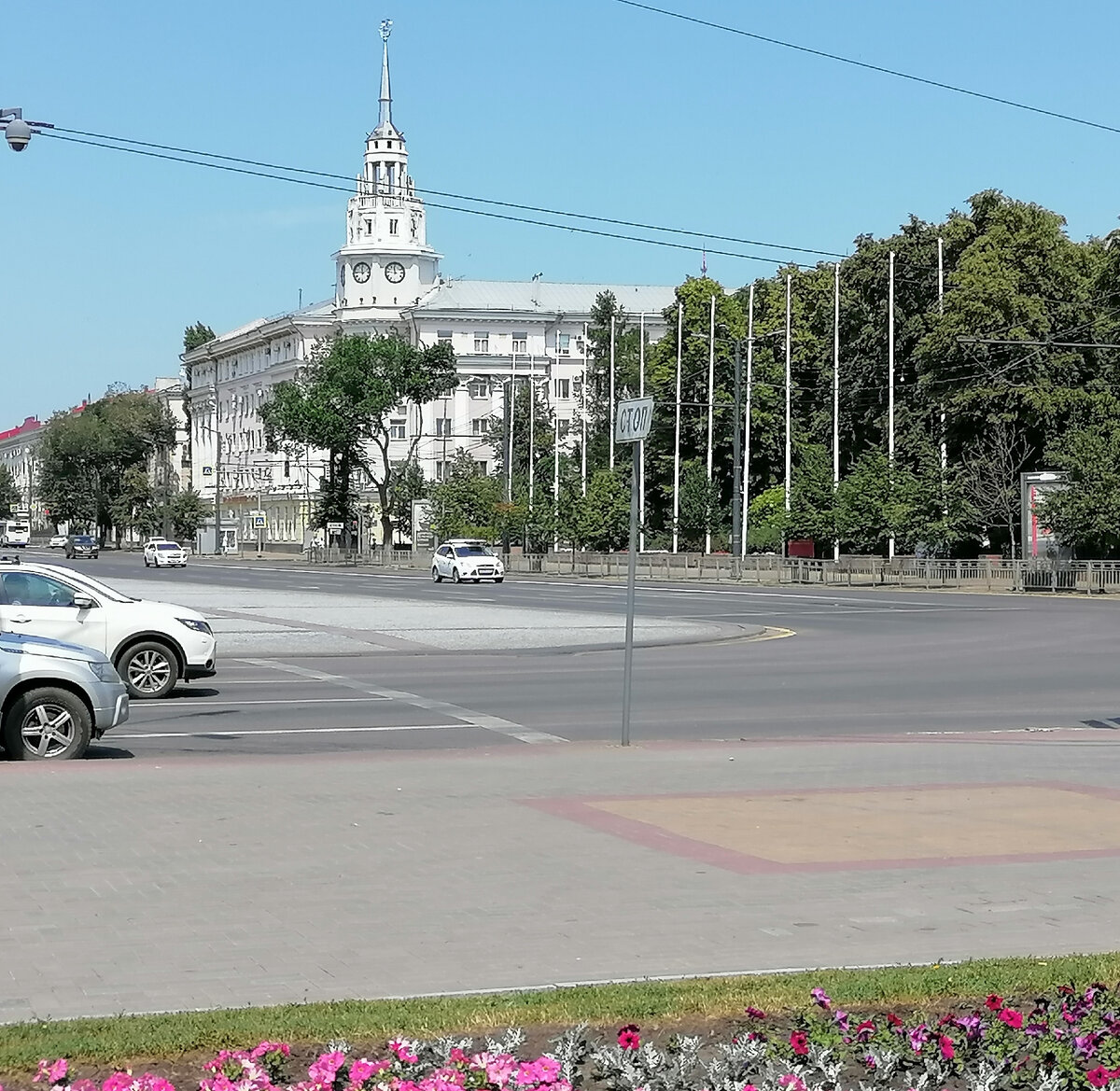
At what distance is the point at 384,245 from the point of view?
6053 inches

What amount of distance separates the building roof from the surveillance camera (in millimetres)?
124255

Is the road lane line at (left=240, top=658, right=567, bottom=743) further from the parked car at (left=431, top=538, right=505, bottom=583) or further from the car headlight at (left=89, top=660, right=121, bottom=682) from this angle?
the parked car at (left=431, top=538, right=505, bottom=583)

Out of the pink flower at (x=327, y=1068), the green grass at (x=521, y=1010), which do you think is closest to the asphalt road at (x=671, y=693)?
the green grass at (x=521, y=1010)

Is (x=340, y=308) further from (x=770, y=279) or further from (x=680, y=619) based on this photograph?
(x=680, y=619)

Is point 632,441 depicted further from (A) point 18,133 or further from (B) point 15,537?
(B) point 15,537

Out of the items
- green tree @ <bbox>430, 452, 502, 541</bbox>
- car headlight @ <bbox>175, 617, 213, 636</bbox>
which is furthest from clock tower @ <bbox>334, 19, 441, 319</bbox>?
car headlight @ <bbox>175, 617, 213, 636</bbox>

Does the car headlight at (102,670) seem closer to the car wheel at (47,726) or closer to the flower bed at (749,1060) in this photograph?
the car wheel at (47,726)

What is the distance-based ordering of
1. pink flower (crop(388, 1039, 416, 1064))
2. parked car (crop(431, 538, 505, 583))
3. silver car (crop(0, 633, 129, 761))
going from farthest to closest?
parked car (crop(431, 538, 505, 583)) → silver car (crop(0, 633, 129, 761)) → pink flower (crop(388, 1039, 416, 1064))

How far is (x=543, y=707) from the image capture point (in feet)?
66.7

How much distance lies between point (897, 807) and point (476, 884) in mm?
3987

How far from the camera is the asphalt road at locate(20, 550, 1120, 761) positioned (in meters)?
17.7

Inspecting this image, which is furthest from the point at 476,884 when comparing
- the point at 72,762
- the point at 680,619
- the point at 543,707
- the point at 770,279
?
the point at 770,279

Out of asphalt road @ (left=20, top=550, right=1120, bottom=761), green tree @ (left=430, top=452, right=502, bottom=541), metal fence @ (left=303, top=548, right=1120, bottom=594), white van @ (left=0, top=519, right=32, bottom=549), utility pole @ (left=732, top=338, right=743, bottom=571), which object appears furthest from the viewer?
white van @ (left=0, top=519, right=32, bottom=549)

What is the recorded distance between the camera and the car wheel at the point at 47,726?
14711mm
